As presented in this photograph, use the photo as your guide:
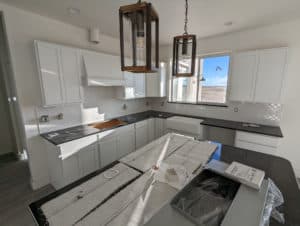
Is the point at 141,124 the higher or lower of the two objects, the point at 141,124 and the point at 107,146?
the higher

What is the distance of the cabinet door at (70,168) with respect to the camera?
2107mm

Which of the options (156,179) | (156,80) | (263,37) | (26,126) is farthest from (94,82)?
(263,37)

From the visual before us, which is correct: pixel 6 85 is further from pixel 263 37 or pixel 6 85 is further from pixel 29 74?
pixel 263 37

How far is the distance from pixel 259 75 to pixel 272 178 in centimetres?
195

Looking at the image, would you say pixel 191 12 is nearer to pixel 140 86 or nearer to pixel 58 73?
pixel 140 86

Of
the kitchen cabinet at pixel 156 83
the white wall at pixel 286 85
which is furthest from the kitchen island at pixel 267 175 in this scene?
the kitchen cabinet at pixel 156 83

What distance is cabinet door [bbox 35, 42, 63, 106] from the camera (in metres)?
1.99

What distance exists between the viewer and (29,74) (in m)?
2.14

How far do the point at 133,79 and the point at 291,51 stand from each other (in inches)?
112

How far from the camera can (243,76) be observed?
102 inches

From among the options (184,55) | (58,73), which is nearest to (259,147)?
(184,55)

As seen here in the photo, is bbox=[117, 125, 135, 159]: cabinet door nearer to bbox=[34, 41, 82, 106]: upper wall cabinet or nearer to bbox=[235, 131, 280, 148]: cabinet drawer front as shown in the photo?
bbox=[34, 41, 82, 106]: upper wall cabinet

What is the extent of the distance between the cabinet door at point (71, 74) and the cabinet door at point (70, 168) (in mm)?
888

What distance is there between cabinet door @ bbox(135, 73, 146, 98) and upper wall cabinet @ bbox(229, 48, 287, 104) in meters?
1.92
